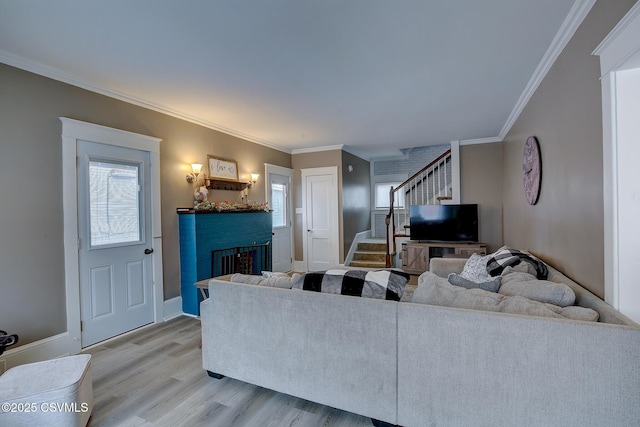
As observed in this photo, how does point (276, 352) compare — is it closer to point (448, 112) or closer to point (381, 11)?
point (381, 11)

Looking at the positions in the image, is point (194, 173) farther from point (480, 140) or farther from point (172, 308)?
point (480, 140)

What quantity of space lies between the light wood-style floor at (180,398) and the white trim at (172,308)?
786 mm

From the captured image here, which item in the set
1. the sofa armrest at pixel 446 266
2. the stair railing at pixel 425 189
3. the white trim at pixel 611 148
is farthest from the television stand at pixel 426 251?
the white trim at pixel 611 148

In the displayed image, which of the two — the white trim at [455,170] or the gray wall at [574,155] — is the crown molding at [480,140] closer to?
the white trim at [455,170]

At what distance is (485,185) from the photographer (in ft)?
17.4

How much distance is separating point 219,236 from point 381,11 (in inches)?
123

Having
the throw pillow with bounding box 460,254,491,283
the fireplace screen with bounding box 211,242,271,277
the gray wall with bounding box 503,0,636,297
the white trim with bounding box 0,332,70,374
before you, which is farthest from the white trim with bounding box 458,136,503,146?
the white trim with bounding box 0,332,70,374

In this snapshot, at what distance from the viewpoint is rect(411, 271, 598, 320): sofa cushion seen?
4.72 feet

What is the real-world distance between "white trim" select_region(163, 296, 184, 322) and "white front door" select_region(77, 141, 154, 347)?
0.16 metres

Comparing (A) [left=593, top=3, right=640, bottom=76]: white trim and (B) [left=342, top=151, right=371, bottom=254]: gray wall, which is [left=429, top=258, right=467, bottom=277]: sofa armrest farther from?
(B) [left=342, top=151, right=371, bottom=254]: gray wall

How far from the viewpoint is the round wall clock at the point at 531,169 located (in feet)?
9.25

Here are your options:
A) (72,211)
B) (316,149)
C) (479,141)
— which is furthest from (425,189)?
(72,211)

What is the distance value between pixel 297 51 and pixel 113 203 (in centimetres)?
238

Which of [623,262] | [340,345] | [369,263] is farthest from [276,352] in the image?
[369,263]
